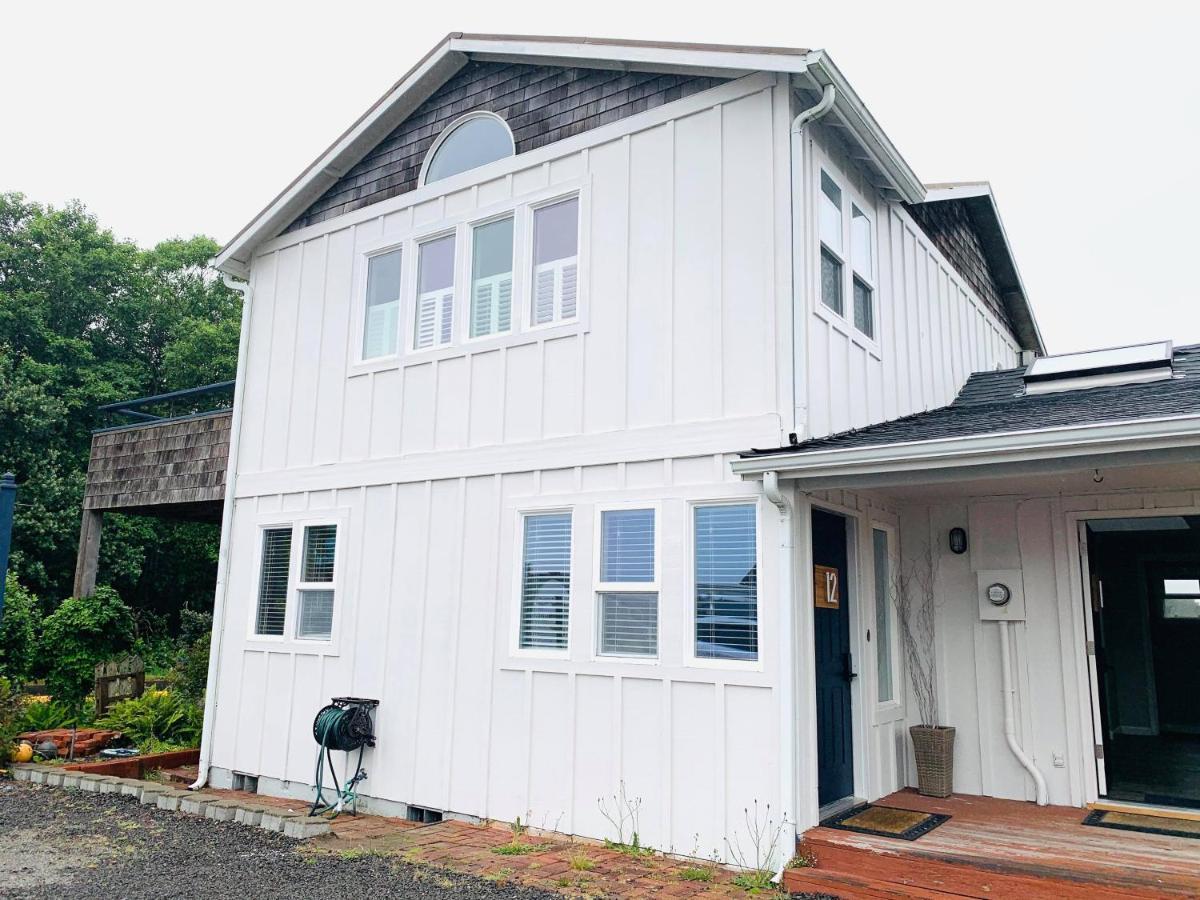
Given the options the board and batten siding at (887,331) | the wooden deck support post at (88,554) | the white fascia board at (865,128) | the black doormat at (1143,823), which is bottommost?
the black doormat at (1143,823)

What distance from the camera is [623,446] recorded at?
22.2 ft

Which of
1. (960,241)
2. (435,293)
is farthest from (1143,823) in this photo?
(435,293)

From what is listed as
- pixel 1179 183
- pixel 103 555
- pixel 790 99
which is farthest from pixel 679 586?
pixel 1179 183

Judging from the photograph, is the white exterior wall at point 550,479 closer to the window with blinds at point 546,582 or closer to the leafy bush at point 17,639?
the window with blinds at point 546,582

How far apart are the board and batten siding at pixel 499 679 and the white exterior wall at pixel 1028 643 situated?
2395 millimetres

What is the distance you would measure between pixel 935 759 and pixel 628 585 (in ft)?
9.09

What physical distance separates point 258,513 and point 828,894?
262 inches

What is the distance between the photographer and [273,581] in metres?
9.10

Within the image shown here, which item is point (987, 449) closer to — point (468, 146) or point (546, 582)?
point (546, 582)

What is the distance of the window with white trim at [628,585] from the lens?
254 inches

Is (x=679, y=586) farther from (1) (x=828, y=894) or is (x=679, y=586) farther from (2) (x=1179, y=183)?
(2) (x=1179, y=183)

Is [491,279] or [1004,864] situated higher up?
[491,279]

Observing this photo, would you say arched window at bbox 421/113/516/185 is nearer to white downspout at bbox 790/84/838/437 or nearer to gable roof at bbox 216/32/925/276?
gable roof at bbox 216/32/925/276

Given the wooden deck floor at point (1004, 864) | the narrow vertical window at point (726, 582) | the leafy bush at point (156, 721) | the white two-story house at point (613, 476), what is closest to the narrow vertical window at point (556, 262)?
the white two-story house at point (613, 476)
